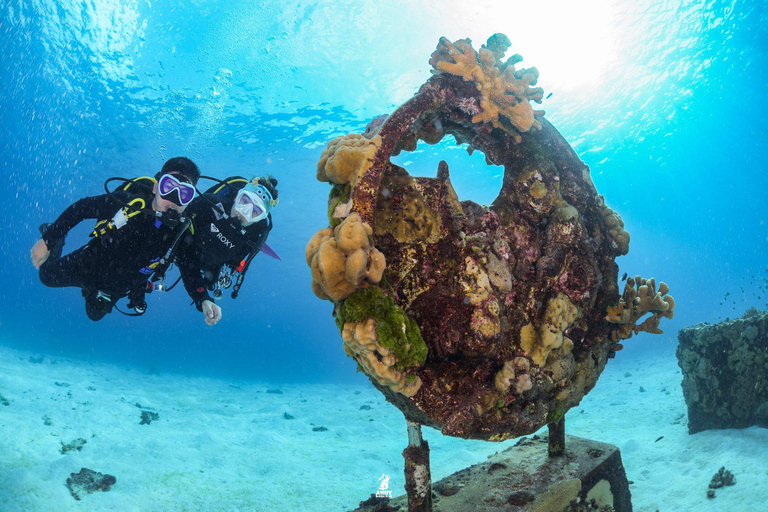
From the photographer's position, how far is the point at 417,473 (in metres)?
2.63

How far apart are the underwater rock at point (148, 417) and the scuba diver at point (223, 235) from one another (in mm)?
7986

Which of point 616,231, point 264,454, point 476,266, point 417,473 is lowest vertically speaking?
point 417,473

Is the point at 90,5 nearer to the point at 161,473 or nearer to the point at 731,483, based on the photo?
the point at 161,473

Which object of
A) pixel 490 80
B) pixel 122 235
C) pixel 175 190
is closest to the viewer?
pixel 490 80

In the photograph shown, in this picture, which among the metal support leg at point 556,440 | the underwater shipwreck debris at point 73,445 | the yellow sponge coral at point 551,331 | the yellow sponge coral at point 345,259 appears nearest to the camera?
the yellow sponge coral at point 345,259

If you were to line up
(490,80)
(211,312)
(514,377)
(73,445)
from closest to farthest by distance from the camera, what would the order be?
(514,377), (490,80), (211,312), (73,445)

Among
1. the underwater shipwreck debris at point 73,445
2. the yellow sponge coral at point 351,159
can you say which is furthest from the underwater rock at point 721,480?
the underwater shipwreck debris at point 73,445

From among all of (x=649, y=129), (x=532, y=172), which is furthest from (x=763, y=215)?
(x=532, y=172)

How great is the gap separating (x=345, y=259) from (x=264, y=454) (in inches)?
371

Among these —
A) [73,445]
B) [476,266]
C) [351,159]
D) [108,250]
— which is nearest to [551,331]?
[476,266]

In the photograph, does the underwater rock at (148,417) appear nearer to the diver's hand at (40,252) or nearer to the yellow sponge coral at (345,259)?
the diver's hand at (40,252)

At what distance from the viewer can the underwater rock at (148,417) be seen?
36.7 feet

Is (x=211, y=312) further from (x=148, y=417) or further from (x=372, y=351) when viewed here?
(x=148, y=417)

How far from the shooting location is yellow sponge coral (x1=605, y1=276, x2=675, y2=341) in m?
2.82
